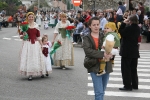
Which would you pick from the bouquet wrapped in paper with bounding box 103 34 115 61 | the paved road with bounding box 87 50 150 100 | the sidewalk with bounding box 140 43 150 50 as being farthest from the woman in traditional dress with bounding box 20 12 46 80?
the sidewalk with bounding box 140 43 150 50

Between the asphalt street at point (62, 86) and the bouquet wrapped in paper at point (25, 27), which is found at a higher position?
the bouquet wrapped in paper at point (25, 27)

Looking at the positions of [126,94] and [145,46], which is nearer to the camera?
[126,94]

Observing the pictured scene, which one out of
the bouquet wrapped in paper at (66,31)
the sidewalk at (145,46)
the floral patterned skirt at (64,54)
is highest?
the bouquet wrapped in paper at (66,31)

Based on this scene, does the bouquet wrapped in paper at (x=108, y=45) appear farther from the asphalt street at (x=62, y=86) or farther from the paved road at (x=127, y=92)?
the paved road at (x=127, y=92)

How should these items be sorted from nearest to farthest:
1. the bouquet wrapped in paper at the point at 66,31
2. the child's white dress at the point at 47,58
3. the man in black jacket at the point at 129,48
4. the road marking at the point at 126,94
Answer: the road marking at the point at 126,94 → the man in black jacket at the point at 129,48 → the child's white dress at the point at 47,58 → the bouquet wrapped in paper at the point at 66,31

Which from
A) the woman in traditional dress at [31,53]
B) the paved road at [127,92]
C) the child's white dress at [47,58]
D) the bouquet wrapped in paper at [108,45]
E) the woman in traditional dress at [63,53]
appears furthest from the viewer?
the woman in traditional dress at [63,53]

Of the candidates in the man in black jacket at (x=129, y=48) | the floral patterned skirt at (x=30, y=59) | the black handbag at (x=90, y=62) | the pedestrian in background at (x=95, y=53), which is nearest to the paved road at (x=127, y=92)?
the man in black jacket at (x=129, y=48)

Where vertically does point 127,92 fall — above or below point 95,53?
below

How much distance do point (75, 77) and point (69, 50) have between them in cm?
190

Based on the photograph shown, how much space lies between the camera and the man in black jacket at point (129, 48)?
9.84 metres

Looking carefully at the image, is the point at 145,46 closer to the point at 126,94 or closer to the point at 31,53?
the point at 31,53

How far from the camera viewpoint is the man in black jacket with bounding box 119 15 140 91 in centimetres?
984

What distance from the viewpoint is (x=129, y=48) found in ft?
32.6

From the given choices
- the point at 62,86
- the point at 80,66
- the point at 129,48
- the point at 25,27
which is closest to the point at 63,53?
the point at 80,66
